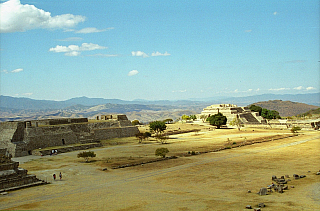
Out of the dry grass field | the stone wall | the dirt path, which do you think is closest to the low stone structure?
the stone wall

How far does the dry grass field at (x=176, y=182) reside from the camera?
60.8ft

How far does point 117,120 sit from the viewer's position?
64.1m

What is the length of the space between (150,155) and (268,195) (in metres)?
21.4

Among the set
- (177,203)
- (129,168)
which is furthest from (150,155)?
(177,203)

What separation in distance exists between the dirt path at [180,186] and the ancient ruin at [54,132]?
1166cm

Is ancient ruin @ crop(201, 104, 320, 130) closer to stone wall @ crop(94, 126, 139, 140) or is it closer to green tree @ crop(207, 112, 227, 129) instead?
green tree @ crop(207, 112, 227, 129)

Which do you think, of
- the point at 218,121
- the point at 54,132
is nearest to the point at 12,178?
the point at 54,132

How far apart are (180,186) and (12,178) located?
42.3ft

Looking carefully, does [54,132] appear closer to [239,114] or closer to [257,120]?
[239,114]

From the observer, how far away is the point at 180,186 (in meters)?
23.6

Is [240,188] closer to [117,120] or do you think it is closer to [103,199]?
[103,199]

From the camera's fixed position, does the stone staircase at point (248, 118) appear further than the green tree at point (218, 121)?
Yes

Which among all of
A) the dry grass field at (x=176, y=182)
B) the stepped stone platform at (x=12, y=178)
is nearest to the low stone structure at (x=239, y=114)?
the dry grass field at (x=176, y=182)

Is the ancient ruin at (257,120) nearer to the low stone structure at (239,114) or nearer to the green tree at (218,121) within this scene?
the low stone structure at (239,114)
